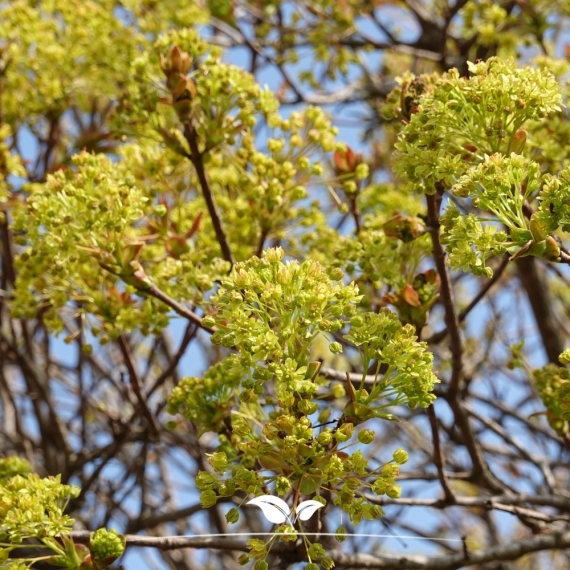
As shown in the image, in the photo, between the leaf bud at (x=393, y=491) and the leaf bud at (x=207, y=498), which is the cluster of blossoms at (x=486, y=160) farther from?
the leaf bud at (x=207, y=498)

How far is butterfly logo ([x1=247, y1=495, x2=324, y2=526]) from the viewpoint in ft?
6.73

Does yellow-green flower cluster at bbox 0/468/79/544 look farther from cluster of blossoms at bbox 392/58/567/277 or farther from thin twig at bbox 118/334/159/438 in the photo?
cluster of blossoms at bbox 392/58/567/277

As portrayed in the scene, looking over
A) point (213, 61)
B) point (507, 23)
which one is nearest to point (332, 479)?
point (213, 61)

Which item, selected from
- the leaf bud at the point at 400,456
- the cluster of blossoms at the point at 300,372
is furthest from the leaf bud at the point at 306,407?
the leaf bud at the point at 400,456

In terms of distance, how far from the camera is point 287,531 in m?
2.05

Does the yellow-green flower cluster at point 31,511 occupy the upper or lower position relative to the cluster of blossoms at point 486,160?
lower

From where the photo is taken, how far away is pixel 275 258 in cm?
225

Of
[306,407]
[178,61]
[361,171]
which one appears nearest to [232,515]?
[306,407]

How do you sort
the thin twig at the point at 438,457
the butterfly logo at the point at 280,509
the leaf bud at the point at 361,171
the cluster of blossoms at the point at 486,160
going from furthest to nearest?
the leaf bud at the point at 361,171, the thin twig at the point at 438,457, the cluster of blossoms at the point at 486,160, the butterfly logo at the point at 280,509

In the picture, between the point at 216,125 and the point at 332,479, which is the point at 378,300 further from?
the point at 332,479

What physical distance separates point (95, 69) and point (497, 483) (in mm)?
3239

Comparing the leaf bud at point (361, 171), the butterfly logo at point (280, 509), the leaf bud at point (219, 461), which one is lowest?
the butterfly logo at point (280, 509)

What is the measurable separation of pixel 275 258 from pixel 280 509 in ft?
2.23

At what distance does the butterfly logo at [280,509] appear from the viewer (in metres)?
2.05
